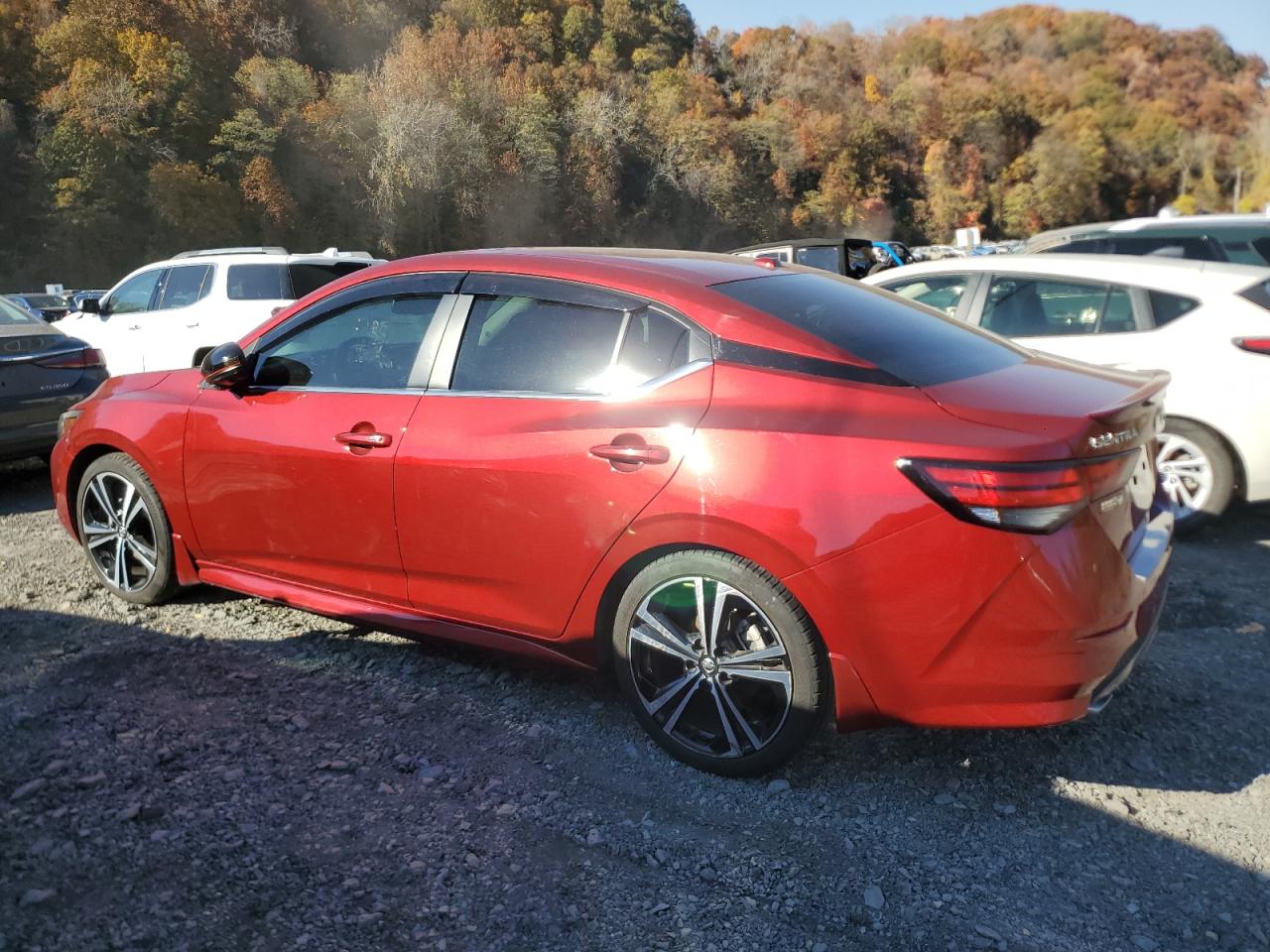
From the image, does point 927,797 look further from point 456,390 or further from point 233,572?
point 233,572

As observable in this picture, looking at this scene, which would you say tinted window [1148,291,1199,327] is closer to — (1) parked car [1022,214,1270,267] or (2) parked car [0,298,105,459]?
(1) parked car [1022,214,1270,267]

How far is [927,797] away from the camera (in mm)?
2865

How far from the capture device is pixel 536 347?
3221 millimetres

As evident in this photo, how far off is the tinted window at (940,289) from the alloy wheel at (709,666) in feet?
12.1

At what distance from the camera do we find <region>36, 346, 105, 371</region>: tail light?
7.02 m

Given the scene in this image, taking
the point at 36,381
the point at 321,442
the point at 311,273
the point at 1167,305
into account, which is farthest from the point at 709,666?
the point at 311,273

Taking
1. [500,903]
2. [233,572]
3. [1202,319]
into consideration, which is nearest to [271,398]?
[233,572]

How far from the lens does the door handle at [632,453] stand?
2.82m

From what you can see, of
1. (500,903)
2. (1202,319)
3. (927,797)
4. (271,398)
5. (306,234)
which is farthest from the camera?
(306,234)

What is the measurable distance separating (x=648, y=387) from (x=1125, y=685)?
210cm

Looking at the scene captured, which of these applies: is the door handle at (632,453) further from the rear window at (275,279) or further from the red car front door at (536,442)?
the rear window at (275,279)

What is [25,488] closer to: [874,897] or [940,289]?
[940,289]

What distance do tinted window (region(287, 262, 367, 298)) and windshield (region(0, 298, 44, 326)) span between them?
267 centimetres

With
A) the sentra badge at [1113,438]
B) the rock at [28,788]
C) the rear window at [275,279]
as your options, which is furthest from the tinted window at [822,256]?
the rock at [28,788]
